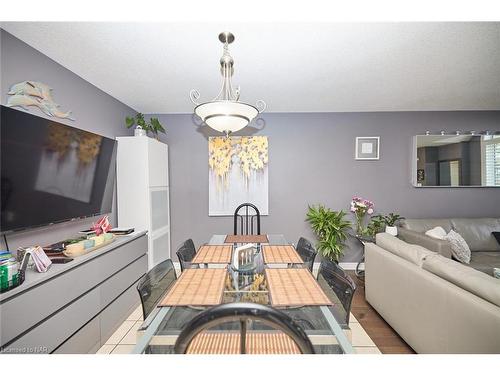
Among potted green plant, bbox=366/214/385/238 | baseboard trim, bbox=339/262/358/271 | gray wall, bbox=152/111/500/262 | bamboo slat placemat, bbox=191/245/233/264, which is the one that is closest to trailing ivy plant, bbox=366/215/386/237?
potted green plant, bbox=366/214/385/238

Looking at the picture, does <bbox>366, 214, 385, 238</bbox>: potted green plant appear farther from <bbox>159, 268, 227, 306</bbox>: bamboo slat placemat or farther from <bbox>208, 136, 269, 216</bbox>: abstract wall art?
<bbox>159, 268, 227, 306</bbox>: bamboo slat placemat

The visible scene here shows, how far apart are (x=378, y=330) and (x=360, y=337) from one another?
0.22 metres

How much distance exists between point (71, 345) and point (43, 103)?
188cm

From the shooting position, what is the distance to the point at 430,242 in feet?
7.62

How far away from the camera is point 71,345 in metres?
1.55

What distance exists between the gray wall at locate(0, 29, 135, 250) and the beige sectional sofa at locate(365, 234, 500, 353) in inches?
114

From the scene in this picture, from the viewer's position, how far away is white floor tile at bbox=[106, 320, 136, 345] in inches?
75.5

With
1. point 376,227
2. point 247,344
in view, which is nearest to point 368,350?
point 247,344

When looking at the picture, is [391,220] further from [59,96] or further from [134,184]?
[59,96]

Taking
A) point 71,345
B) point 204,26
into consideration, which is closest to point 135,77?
point 204,26

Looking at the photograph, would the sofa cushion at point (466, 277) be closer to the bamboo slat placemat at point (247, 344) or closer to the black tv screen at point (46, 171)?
the bamboo slat placemat at point (247, 344)

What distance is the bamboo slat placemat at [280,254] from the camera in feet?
5.47

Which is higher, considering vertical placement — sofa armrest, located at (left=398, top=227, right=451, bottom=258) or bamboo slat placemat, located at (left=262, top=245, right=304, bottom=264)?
bamboo slat placemat, located at (left=262, top=245, right=304, bottom=264)
